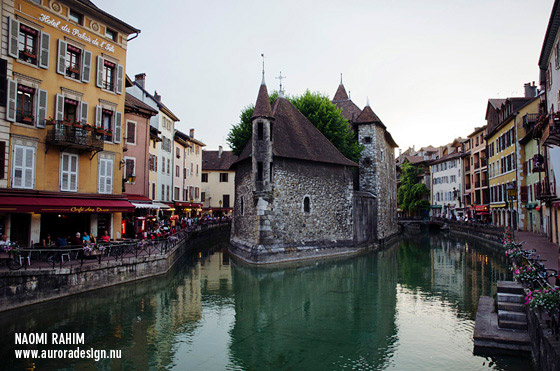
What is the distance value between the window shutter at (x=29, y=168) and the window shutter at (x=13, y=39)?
372 centimetres

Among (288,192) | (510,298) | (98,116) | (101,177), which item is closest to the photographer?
(510,298)

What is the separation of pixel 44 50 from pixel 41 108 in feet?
8.04

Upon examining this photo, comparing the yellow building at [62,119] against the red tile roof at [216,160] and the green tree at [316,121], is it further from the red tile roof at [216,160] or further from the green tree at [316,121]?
A: the red tile roof at [216,160]

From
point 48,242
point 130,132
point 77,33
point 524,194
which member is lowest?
point 48,242

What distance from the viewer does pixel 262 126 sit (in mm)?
24078

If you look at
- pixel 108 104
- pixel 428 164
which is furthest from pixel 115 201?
pixel 428 164

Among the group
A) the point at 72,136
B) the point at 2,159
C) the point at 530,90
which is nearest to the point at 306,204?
the point at 72,136

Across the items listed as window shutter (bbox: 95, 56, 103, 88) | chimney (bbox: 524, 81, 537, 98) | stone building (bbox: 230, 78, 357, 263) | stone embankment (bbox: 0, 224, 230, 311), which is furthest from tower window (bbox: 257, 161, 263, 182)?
chimney (bbox: 524, 81, 537, 98)

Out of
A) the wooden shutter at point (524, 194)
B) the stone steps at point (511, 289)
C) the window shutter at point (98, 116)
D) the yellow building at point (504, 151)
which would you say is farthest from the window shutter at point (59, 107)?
the wooden shutter at point (524, 194)

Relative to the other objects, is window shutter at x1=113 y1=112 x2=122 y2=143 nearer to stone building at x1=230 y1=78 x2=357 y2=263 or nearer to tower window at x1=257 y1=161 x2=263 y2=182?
stone building at x1=230 y1=78 x2=357 y2=263

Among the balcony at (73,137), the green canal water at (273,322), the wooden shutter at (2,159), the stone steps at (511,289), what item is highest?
the balcony at (73,137)

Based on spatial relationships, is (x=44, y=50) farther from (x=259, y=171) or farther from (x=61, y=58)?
(x=259, y=171)

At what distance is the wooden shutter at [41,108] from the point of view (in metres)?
16.3

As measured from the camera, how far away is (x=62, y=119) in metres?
17.0
